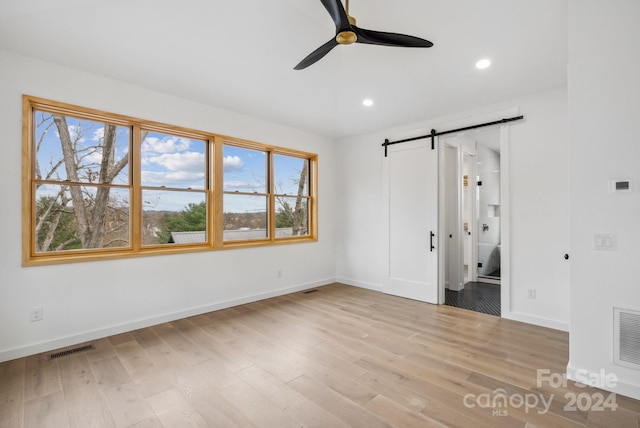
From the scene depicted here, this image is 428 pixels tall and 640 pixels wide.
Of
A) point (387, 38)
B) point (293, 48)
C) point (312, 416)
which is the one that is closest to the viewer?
point (312, 416)

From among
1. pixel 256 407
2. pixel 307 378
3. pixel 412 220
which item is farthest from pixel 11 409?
pixel 412 220

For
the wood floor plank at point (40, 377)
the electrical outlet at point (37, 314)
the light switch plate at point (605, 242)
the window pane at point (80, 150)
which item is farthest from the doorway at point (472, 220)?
the electrical outlet at point (37, 314)

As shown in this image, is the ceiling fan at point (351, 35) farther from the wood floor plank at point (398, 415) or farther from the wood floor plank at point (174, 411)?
the wood floor plank at point (174, 411)

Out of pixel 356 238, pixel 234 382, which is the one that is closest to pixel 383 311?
pixel 356 238

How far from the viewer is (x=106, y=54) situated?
276 centimetres

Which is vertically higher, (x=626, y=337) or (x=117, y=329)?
(x=626, y=337)

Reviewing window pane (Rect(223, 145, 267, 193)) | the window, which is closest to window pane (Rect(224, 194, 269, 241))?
the window

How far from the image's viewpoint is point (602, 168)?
7.23 ft

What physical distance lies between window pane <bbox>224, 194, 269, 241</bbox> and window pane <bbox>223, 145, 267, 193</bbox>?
0.48 ft

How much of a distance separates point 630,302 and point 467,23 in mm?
2367

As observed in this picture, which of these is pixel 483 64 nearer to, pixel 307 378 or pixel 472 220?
pixel 307 378

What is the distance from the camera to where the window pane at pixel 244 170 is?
4410 millimetres

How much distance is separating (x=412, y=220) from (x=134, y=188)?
3.90 meters

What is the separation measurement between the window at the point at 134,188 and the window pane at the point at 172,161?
0.04 feet
